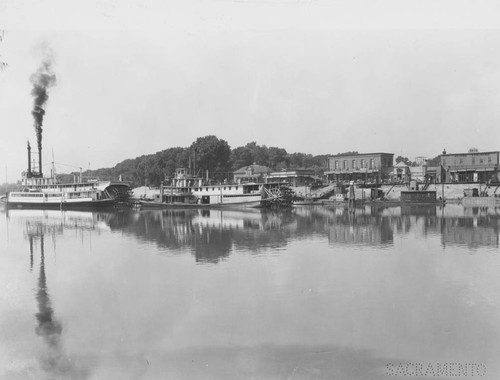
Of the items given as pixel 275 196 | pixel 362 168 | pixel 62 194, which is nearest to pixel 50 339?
pixel 275 196

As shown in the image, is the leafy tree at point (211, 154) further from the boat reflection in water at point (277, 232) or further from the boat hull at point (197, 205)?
the boat reflection in water at point (277, 232)

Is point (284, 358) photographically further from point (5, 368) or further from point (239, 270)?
point (239, 270)

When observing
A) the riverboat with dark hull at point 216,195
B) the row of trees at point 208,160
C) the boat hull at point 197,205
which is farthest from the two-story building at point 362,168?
the boat hull at point 197,205

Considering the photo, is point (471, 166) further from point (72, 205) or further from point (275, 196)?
point (72, 205)

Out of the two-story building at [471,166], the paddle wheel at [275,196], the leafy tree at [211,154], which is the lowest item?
the paddle wheel at [275,196]

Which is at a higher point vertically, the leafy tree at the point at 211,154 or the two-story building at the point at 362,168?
A: the leafy tree at the point at 211,154

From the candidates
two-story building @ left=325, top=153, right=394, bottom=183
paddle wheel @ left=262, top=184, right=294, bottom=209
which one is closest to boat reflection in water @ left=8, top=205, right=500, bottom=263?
paddle wheel @ left=262, top=184, right=294, bottom=209
